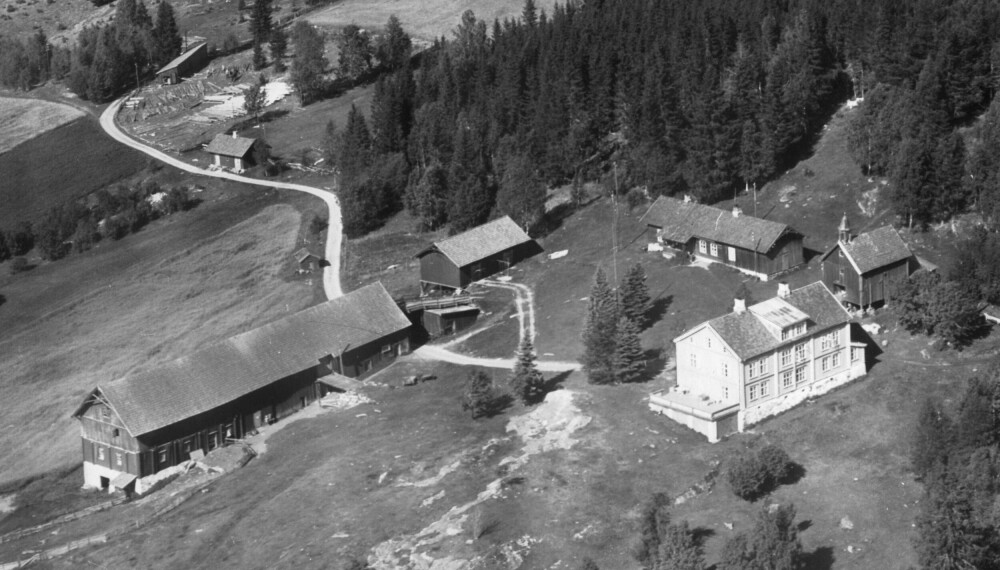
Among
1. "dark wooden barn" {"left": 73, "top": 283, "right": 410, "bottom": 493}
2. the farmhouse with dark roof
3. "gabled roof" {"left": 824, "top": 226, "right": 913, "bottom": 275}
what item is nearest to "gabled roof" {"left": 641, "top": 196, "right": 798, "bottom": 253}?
"gabled roof" {"left": 824, "top": 226, "right": 913, "bottom": 275}

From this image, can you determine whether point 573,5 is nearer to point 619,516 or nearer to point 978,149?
point 978,149

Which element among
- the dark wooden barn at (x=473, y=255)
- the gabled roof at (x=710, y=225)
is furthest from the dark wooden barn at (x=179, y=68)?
the gabled roof at (x=710, y=225)

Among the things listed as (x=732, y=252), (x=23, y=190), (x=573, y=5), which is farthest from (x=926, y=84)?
(x=23, y=190)

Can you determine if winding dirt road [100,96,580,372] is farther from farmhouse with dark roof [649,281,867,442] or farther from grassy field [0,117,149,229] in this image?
farmhouse with dark roof [649,281,867,442]

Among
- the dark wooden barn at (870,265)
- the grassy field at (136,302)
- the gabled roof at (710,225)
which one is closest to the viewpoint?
the dark wooden barn at (870,265)

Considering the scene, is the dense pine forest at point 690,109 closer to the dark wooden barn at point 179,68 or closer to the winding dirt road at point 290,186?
the winding dirt road at point 290,186
